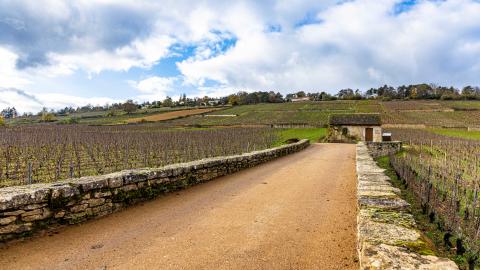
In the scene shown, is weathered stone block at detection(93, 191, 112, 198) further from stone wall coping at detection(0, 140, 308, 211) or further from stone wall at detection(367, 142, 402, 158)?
stone wall at detection(367, 142, 402, 158)

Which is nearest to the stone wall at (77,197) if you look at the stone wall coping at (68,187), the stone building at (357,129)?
the stone wall coping at (68,187)

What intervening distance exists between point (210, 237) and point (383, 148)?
79.3ft

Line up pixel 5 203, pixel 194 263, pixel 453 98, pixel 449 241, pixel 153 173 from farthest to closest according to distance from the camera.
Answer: pixel 453 98 → pixel 153 173 → pixel 449 241 → pixel 5 203 → pixel 194 263

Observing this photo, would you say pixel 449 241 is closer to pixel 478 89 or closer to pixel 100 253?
pixel 100 253

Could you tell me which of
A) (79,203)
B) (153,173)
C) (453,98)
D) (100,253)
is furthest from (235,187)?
(453,98)

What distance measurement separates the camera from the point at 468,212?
28.4 feet

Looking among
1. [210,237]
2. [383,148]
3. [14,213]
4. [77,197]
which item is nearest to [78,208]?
[77,197]

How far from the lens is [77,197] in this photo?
5.64 metres

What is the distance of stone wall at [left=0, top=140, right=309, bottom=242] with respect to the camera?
482 centimetres

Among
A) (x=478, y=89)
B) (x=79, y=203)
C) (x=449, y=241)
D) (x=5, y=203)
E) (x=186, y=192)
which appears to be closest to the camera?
(x=5, y=203)

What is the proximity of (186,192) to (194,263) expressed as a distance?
416 cm

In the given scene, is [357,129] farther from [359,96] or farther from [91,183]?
[359,96]

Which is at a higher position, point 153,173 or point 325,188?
point 153,173

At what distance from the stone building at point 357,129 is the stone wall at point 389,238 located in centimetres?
3222
